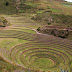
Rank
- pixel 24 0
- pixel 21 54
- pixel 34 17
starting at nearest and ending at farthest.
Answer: pixel 21 54, pixel 34 17, pixel 24 0

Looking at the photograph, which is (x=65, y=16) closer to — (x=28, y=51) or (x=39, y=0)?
(x=39, y=0)

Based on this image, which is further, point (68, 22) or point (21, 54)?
point (68, 22)

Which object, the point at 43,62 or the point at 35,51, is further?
the point at 35,51

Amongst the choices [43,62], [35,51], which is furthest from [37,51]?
[43,62]

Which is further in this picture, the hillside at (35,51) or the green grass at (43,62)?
the green grass at (43,62)

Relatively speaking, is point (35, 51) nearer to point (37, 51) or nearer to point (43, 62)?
point (37, 51)

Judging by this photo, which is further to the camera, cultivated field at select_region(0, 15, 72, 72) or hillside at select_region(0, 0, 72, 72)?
cultivated field at select_region(0, 15, 72, 72)

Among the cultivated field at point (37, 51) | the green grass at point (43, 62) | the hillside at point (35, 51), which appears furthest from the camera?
the green grass at point (43, 62)

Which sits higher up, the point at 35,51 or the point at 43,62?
the point at 35,51

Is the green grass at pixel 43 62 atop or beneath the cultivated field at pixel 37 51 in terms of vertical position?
beneath

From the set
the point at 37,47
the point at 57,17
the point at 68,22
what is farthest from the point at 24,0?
the point at 37,47

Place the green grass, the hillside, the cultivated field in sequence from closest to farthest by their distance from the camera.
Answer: the hillside < the cultivated field < the green grass
